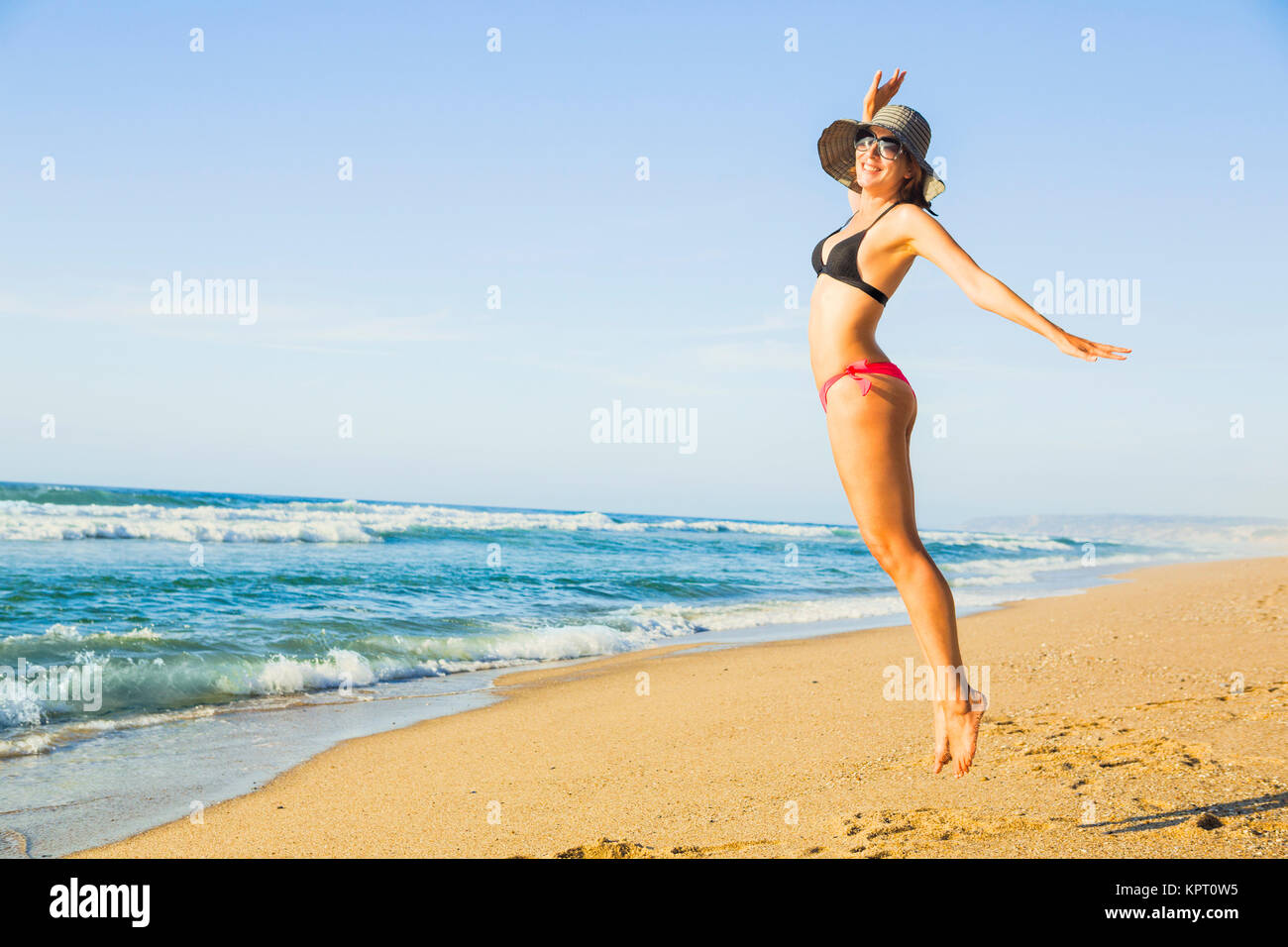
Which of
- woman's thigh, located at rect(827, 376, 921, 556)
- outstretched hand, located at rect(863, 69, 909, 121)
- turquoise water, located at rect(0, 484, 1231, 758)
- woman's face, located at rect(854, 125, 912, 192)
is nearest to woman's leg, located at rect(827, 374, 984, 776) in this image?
woman's thigh, located at rect(827, 376, 921, 556)

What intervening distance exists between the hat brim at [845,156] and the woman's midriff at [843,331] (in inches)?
18.5

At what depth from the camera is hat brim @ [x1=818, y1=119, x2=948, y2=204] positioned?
109 inches

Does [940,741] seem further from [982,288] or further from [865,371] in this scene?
[982,288]

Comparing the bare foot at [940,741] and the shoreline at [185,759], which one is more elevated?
the bare foot at [940,741]

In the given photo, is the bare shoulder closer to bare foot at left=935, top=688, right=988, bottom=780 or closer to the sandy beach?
bare foot at left=935, top=688, right=988, bottom=780

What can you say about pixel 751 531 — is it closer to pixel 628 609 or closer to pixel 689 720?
pixel 628 609

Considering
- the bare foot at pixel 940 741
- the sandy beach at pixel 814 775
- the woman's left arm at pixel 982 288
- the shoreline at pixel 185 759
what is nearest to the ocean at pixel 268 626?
the shoreline at pixel 185 759

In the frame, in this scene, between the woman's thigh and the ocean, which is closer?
the woman's thigh

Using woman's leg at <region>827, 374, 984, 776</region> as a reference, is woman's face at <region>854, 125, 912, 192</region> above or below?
above

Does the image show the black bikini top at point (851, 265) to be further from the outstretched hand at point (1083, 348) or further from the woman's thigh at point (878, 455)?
the outstretched hand at point (1083, 348)

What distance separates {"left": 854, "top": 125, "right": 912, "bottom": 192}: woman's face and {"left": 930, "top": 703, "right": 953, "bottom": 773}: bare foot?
167cm

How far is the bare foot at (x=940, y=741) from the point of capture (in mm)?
2848
